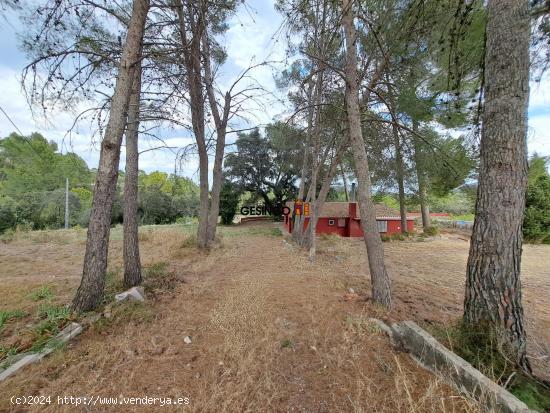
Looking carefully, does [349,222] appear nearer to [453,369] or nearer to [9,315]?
[453,369]

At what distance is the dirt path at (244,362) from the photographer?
1.92 meters

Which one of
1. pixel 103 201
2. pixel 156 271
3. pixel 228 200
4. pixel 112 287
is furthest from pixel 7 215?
pixel 103 201

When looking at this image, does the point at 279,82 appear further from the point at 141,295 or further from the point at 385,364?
the point at 385,364

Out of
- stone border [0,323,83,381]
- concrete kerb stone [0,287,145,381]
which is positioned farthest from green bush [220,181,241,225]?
stone border [0,323,83,381]

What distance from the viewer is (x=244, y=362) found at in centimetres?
240

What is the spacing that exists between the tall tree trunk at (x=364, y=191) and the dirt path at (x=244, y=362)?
396mm

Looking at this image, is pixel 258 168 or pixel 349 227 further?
pixel 258 168

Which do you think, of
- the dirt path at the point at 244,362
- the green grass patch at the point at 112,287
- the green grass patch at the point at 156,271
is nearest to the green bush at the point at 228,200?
the green grass patch at the point at 156,271

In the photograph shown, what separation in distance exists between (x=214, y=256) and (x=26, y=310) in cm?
472

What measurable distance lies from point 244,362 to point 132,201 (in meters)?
3.76

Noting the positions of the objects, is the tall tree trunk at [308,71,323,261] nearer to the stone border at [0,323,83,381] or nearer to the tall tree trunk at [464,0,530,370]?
the tall tree trunk at [464,0,530,370]

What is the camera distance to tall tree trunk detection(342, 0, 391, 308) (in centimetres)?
403

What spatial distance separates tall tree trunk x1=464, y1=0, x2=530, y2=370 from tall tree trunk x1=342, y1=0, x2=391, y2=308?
5.49 ft

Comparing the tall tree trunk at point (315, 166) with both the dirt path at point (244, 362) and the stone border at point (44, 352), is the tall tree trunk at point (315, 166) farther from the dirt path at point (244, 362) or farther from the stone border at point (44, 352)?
the stone border at point (44, 352)
